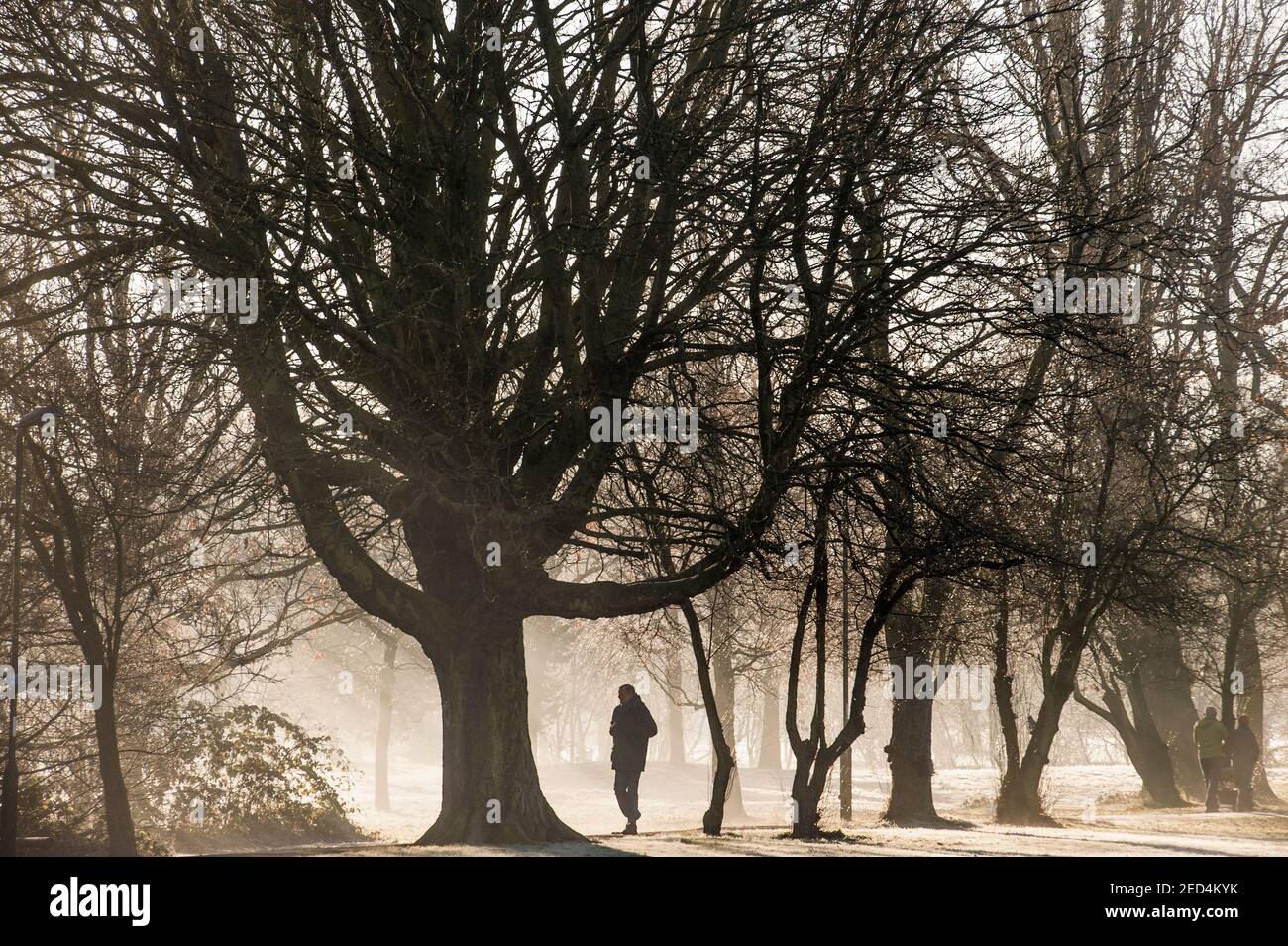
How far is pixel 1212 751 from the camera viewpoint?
23859 mm

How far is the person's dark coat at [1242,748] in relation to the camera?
24792mm

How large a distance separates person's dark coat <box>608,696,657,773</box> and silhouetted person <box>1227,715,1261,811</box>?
13952mm

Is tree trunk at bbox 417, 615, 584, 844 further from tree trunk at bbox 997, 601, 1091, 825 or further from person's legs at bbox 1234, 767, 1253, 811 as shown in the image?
person's legs at bbox 1234, 767, 1253, 811

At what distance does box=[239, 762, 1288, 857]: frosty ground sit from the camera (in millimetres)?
12180

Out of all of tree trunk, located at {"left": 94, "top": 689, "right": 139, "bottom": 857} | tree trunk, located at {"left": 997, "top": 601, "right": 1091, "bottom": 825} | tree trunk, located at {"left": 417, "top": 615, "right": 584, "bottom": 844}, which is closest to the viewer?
tree trunk, located at {"left": 417, "top": 615, "right": 584, "bottom": 844}

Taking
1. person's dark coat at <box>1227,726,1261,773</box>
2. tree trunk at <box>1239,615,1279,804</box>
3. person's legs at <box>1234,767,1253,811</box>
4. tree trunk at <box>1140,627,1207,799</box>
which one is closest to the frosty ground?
person's legs at <box>1234,767,1253,811</box>

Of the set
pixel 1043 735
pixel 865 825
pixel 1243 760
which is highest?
pixel 1043 735

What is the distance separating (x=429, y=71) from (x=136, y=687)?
414 inches

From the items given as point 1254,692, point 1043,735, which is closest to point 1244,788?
point 1254,692

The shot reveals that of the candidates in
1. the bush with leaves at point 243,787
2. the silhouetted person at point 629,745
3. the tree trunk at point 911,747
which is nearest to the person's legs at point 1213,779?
the tree trunk at point 911,747

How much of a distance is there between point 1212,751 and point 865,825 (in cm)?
831

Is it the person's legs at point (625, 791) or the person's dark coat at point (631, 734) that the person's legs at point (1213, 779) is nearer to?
the person's dark coat at point (631, 734)

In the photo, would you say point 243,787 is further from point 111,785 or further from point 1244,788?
point 1244,788
